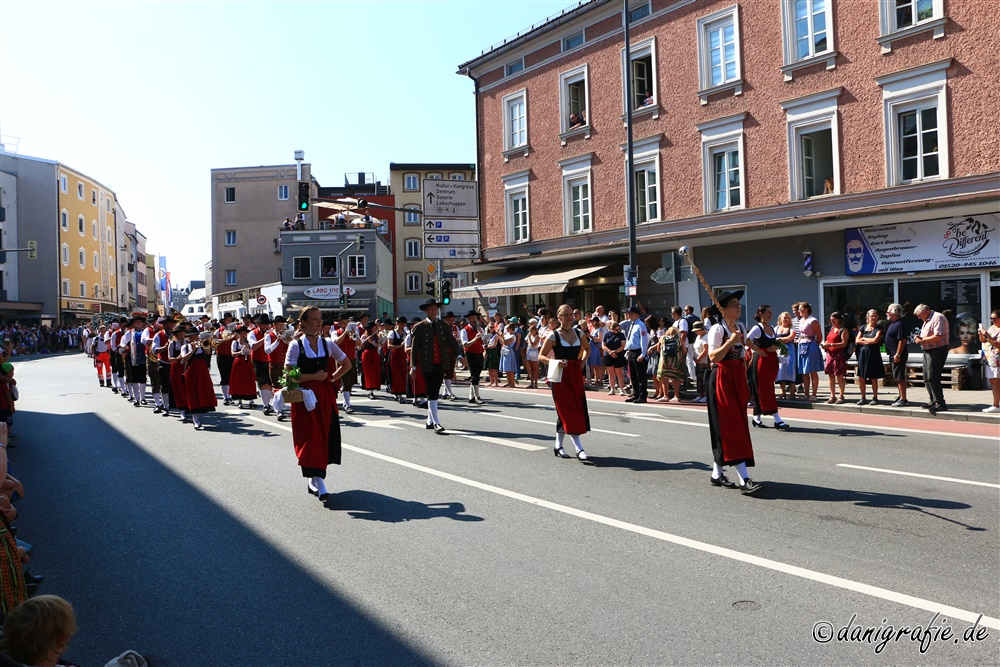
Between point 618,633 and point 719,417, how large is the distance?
147 inches

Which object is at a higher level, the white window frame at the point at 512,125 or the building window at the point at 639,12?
the building window at the point at 639,12

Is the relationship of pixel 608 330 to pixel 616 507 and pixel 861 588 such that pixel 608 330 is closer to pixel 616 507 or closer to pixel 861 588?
pixel 616 507

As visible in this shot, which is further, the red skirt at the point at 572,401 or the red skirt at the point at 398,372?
the red skirt at the point at 398,372

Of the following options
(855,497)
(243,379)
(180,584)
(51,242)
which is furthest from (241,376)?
(51,242)

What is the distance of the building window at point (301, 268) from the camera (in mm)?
56719

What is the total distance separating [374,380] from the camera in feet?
63.2

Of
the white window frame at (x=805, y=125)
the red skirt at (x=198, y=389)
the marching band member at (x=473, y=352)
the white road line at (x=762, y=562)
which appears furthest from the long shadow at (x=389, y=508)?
the white window frame at (x=805, y=125)

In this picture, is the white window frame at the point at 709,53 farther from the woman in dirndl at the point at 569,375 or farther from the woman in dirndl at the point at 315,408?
the woman in dirndl at the point at 315,408

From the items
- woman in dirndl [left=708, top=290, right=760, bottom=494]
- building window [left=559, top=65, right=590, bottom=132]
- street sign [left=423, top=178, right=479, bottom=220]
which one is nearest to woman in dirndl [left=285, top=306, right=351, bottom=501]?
woman in dirndl [left=708, top=290, right=760, bottom=494]

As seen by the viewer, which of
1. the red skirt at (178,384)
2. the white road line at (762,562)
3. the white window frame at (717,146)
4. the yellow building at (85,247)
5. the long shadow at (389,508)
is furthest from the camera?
the yellow building at (85,247)

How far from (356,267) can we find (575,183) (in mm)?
32646

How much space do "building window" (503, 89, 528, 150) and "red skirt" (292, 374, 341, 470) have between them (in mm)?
22482

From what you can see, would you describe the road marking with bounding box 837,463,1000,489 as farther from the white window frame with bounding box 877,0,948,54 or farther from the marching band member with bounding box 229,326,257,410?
the white window frame with bounding box 877,0,948,54

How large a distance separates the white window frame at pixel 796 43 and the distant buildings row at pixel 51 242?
198 feet
